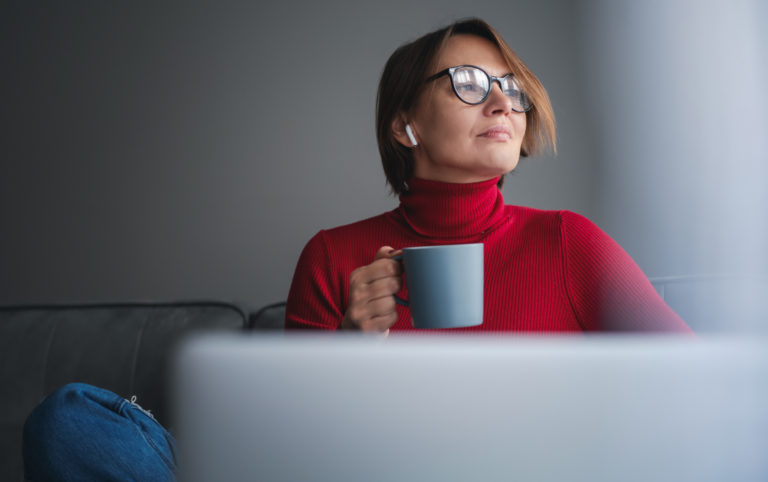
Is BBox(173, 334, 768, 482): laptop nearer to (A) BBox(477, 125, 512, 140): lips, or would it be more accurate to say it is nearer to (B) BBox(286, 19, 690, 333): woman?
(B) BBox(286, 19, 690, 333): woman

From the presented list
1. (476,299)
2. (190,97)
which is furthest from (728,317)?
(190,97)

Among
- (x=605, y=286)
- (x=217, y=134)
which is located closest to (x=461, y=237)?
(x=605, y=286)

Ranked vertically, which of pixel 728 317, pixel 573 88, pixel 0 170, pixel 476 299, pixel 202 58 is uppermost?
pixel 202 58

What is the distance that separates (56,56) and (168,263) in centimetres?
88

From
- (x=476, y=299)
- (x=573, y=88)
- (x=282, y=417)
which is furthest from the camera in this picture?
(x=573, y=88)

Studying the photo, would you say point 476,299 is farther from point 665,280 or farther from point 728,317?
point 728,317

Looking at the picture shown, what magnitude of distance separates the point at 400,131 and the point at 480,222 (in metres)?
0.27

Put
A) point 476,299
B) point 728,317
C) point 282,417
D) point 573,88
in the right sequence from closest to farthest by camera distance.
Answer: point 282,417, point 476,299, point 728,317, point 573,88

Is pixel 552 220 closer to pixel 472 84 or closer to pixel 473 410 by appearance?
pixel 472 84

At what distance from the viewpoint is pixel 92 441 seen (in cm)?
86

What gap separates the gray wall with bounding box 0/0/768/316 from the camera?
2.02 metres

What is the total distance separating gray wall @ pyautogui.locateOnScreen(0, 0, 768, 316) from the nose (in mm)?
947

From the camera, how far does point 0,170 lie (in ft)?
6.90

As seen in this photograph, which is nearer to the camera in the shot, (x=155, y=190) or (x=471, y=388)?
(x=471, y=388)
